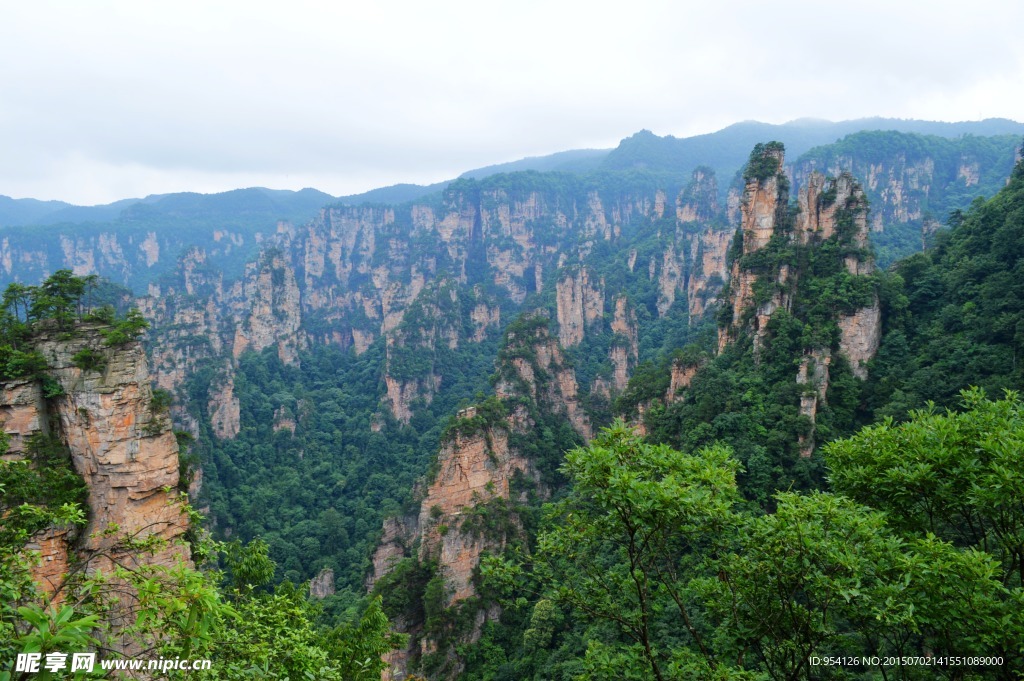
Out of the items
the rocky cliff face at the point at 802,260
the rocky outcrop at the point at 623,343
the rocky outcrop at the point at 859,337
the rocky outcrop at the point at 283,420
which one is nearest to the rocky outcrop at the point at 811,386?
the rocky cliff face at the point at 802,260

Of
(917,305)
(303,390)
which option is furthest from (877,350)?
(303,390)

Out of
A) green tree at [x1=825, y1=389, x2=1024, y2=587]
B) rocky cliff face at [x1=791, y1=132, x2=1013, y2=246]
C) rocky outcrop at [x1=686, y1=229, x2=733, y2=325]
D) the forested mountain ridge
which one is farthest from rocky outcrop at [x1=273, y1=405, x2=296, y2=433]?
rocky cliff face at [x1=791, y1=132, x2=1013, y2=246]

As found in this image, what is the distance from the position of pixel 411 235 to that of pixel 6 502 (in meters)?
124

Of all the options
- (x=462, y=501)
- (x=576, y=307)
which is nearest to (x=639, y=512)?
(x=462, y=501)

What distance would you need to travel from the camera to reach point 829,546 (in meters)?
5.71

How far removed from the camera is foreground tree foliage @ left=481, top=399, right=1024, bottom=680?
557cm

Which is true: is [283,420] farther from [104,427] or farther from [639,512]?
[639,512]

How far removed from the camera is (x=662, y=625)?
18.1m

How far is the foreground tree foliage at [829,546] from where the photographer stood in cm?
557

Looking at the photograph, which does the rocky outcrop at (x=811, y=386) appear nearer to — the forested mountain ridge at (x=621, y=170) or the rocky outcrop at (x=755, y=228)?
the rocky outcrop at (x=755, y=228)

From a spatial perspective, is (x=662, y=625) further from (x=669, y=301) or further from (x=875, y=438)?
(x=669, y=301)

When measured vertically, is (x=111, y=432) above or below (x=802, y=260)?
below

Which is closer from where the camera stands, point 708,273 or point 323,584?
point 323,584

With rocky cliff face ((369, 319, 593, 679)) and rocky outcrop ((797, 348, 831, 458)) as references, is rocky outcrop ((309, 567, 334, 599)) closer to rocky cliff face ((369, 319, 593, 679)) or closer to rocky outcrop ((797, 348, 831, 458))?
rocky cliff face ((369, 319, 593, 679))
